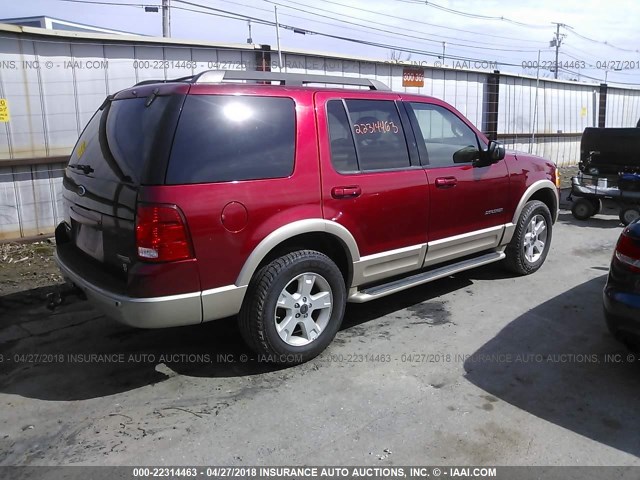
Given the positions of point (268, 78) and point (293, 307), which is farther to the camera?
point (268, 78)

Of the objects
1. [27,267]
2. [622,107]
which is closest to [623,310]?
[27,267]

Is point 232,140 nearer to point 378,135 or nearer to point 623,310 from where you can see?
point 378,135

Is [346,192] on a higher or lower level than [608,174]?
higher

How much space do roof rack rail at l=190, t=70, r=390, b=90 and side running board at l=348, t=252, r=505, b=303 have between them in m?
1.68

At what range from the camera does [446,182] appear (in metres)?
4.70

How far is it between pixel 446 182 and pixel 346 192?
45.7 inches

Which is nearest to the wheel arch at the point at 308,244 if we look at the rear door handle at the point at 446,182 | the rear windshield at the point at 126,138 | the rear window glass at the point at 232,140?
the rear window glass at the point at 232,140

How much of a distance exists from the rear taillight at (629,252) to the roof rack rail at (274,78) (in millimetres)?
2289

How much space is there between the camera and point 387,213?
4266 mm

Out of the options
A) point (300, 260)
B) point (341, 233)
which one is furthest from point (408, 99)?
point (300, 260)

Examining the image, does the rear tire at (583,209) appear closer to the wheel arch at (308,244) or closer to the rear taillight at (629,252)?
the rear taillight at (629,252)

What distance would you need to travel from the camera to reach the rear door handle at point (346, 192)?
392 centimetres

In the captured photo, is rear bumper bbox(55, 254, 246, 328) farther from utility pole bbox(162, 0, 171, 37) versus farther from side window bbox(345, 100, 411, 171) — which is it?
utility pole bbox(162, 0, 171, 37)

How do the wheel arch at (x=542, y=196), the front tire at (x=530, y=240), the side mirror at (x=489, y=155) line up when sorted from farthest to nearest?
the front tire at (x=530, y=240) < the wheel arch at (x=542, y=196) < the side mirror at (x=489, y=155)
